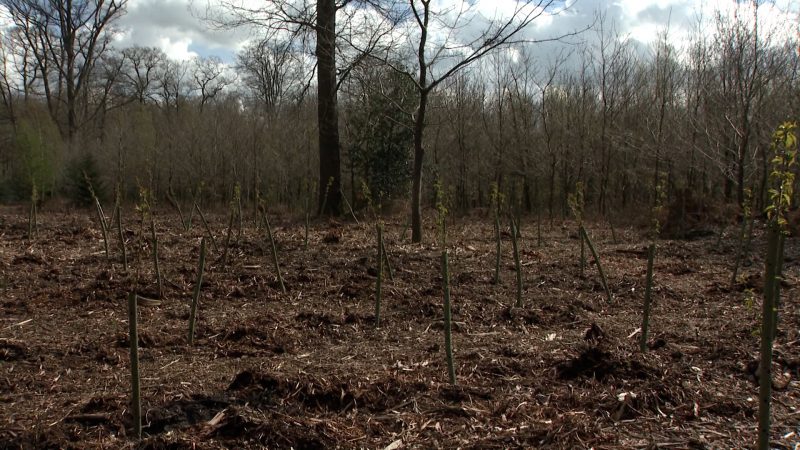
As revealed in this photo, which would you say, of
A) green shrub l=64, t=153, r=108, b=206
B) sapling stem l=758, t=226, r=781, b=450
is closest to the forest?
sapling stem l=758, t=226, r=781, b=450

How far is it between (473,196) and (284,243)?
1799cm

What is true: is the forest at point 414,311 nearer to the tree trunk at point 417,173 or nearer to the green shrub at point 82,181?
the tree trunk at point 417,173

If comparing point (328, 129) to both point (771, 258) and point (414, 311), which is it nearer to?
point (414, 311)

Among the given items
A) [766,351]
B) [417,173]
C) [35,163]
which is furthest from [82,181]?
[766,351]

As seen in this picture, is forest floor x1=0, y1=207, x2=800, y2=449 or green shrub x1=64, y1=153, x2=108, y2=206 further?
green shrub x1=64, y1=153, x2=108, y2=206

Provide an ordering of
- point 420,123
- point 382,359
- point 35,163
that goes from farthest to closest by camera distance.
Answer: point 35,163 → point 420,123 → point 382,359

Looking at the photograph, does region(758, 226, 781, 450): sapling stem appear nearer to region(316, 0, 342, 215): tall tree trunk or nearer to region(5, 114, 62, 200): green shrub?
region(316, 0, 342, 215): tall tree trunk

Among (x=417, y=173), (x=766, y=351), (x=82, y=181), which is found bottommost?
(x=766, y=351)

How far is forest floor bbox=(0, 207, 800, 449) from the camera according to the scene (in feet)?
10.6

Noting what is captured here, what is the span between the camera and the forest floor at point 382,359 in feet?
10.6

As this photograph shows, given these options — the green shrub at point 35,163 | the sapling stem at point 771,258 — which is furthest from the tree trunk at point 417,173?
the green shrub at point 35,163

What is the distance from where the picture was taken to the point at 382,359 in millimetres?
4594

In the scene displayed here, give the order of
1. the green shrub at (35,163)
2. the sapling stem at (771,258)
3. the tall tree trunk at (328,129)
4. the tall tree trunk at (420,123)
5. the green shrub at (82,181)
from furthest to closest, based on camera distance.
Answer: the green shrub at (35,163) → the green shrub at (82,181) → the tall tree trunk at (328,129) → the tall tree trunk at (420,123) → the sapling stem at (771,258)

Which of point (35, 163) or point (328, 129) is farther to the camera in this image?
point (35, 163)
